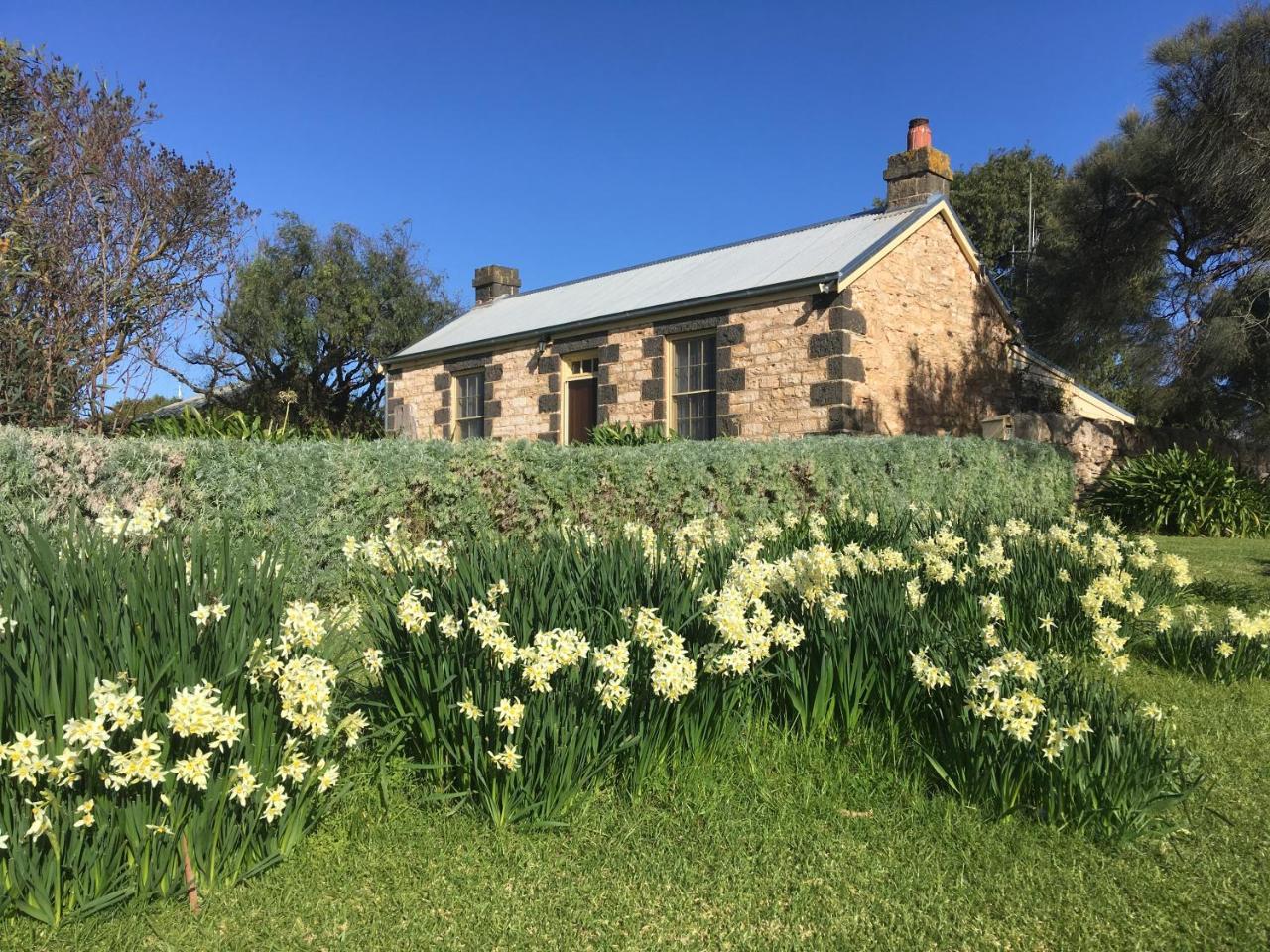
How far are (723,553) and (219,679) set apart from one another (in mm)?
2523

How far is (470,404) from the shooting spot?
766 inches

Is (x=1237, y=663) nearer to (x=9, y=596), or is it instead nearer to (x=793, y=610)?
(x=793, y=610)

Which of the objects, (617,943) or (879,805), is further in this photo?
(879,805)

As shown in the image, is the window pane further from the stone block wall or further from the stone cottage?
the stone block wall

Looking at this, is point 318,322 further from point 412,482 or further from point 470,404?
point 412,482

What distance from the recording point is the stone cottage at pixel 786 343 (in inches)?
530

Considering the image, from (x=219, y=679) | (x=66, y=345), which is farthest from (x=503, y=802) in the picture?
(x=66, y=345)

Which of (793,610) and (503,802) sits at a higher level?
(793,610)

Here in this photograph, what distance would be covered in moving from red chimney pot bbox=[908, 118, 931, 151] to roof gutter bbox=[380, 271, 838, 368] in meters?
4.52

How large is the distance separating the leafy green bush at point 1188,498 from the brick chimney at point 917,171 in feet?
19.6

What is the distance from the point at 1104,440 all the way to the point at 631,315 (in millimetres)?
9054

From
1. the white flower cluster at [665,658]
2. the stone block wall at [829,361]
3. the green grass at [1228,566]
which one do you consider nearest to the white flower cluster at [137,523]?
the white flower cluster at [665,658]

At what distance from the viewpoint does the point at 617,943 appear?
8.30 feet

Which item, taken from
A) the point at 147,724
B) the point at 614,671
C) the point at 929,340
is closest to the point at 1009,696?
the point at 614,671
